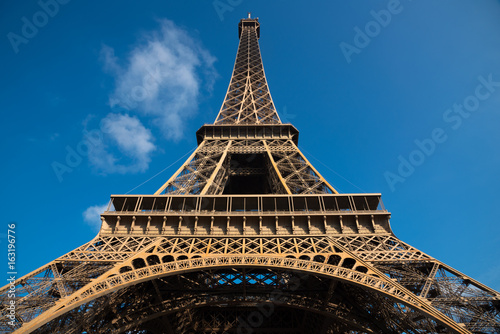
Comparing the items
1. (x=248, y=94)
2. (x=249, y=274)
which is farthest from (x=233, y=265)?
(x=248, y=94)

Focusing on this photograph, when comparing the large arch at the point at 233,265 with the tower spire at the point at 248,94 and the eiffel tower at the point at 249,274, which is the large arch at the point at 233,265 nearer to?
the eiffel tower at the point at 249,274

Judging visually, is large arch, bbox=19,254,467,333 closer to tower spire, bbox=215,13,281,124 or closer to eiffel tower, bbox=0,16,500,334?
eiffel tower, bbox=0,16,500,334

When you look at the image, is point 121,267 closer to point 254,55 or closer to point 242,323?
point 242,323

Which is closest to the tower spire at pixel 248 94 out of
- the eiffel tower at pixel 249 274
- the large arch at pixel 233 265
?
the eiffel tower at pixel 249 274

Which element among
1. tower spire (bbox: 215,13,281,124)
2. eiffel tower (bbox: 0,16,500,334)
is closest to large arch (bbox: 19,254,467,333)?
eiffel tower (bbox: 0,16,500,334)

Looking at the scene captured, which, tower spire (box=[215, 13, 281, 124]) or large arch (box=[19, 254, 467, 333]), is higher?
tower spire (box=[215, 13, 281, 124])

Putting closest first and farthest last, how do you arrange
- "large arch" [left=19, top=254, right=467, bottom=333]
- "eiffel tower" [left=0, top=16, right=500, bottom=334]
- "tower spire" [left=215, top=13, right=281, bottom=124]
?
"large arch" [left=19, top=254, right=467, bottom=333]
"eiffel tower" [left=0, top=16, right=500, bottom=334]
"tower spire" [left=215, top=13, right=281, bottom=124]
